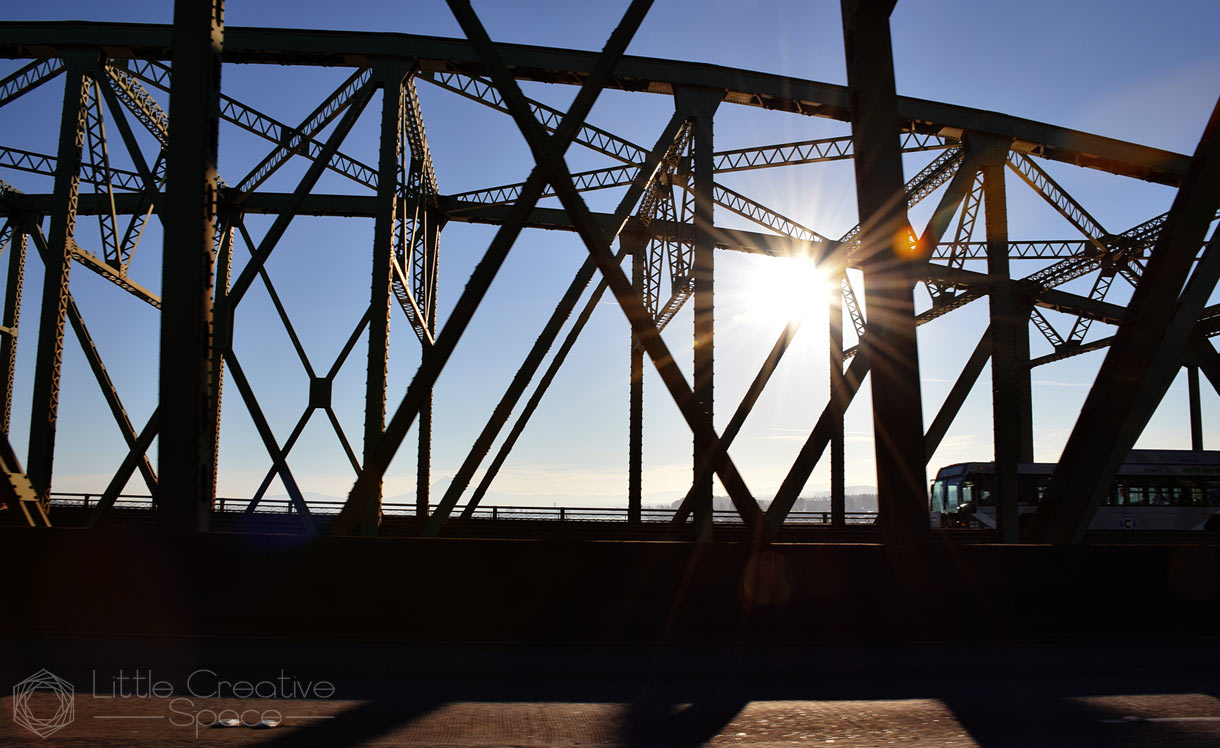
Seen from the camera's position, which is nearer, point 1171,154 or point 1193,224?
point 1193,224

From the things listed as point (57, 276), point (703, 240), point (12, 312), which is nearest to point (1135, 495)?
point (703, 240)

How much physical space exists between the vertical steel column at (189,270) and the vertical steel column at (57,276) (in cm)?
1255

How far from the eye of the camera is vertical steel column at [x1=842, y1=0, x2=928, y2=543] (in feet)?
22.6

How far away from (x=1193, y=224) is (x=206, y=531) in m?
8.25

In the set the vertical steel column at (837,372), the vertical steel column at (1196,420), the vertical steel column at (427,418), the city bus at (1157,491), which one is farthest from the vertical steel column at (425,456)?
the vertical steel column at (1196,420)

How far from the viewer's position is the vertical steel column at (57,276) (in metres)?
16.4

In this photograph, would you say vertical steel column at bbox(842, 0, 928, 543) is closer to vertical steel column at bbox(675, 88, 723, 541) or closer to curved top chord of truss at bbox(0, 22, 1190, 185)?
vertical steel column at bbox(675, 88, 723, 541)

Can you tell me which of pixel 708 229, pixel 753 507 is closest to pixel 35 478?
pixel 708 229

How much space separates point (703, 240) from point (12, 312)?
2440 centimetres

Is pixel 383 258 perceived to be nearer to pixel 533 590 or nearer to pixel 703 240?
pixel 703 240

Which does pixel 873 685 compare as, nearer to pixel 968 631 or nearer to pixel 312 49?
pixel 968 631

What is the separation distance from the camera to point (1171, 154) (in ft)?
68.8

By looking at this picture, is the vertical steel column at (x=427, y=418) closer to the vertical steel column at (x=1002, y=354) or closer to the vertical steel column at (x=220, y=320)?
the vertical steel column at (x=220, y=320)

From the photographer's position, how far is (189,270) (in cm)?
646
